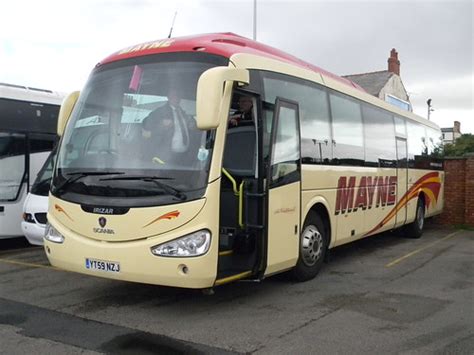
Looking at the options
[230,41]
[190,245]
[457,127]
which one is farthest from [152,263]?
[457,127]

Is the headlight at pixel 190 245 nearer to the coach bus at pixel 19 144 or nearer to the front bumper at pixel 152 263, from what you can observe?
the front bumper at pixel 152 263

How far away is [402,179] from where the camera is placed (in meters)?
11.6

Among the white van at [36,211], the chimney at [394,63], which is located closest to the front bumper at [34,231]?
the white van at [36,211]

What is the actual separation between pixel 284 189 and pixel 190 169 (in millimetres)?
1596

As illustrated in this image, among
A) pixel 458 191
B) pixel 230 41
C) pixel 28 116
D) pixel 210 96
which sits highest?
pixel 230 41

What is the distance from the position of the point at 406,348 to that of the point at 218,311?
2.13 metres

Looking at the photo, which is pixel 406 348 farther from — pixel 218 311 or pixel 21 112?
pixel 21 112

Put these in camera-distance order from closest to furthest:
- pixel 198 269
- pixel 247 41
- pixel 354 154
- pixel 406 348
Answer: pixel 406 348 < pixel 198 269 < pixel 247 41 < pixel 354 154

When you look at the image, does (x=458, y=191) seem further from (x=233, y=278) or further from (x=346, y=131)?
(x=233, y=278)

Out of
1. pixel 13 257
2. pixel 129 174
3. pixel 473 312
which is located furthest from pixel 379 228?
pixel 13 257

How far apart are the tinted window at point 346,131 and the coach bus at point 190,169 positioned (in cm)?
76

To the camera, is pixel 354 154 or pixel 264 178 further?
pixel 354 154

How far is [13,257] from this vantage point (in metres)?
9.69

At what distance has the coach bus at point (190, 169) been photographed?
17.6 ft
